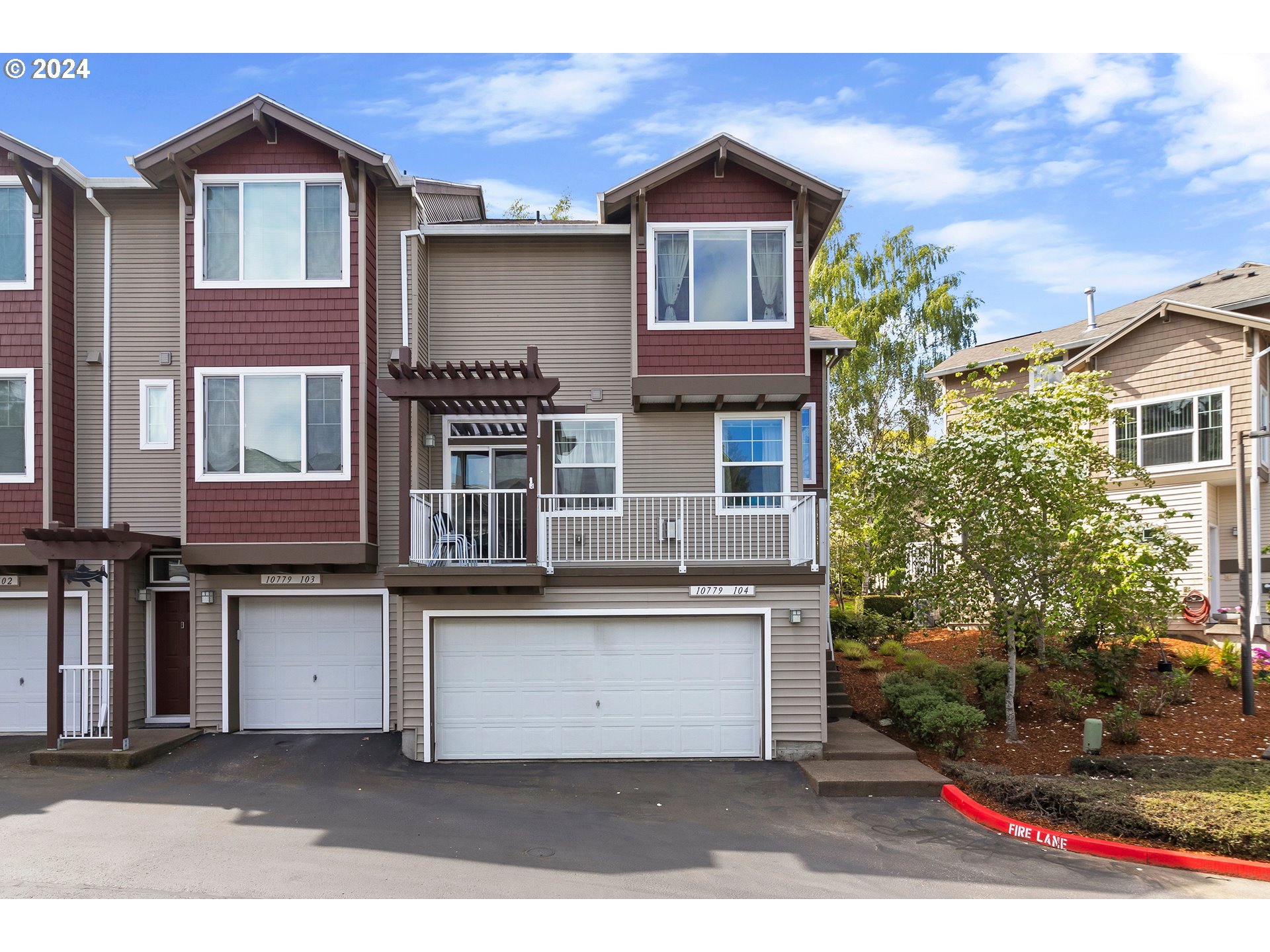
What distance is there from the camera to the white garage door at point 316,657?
44.3 ft

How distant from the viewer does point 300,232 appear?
13094mm

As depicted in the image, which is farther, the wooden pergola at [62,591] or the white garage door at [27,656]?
the white garage door at [27,656]

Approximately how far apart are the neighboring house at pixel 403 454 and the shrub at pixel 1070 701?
350 cm

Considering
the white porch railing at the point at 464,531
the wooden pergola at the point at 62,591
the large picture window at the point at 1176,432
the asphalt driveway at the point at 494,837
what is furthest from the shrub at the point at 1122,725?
the wooden pergola at the point at 62,591

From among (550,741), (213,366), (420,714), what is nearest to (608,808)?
(550,741)

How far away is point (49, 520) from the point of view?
512 inches

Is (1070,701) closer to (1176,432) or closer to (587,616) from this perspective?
(587,616)

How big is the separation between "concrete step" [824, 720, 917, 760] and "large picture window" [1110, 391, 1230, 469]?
33.0ft

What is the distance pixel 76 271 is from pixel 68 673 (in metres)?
5.98

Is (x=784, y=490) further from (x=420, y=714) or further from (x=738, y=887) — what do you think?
(x=738, y=887)

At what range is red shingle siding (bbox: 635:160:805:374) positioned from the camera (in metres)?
13.4

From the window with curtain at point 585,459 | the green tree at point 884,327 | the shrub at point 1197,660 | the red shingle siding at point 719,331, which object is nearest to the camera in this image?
the red shingle siding at point 719,331

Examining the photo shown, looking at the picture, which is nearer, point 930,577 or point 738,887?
point 738,887

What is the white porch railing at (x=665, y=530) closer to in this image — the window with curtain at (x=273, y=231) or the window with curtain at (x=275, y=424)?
the window with curtain at (x=275, y=424)
